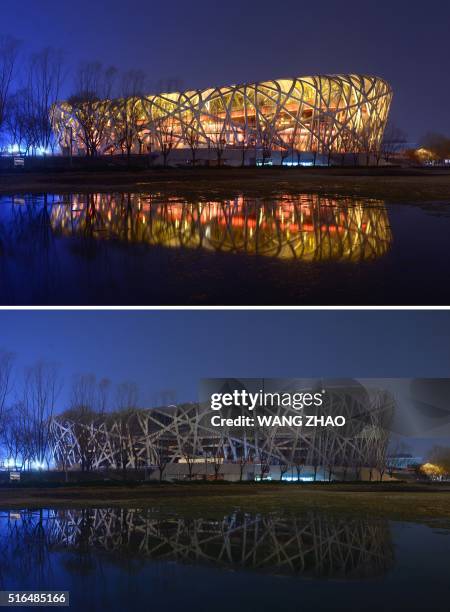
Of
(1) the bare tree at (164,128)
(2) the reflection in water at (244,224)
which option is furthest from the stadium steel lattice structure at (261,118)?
(2) the reflection in water at (244,224)

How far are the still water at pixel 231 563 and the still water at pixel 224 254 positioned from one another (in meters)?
3.75

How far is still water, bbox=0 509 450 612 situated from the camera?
8883 millimetres

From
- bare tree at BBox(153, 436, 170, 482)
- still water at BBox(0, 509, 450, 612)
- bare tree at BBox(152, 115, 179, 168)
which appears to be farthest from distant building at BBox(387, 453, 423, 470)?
bare tree at BBox(152, 115, 179, 168)

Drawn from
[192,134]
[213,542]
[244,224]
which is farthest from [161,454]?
[192,134]

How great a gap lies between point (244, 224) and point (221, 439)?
41.1 feet

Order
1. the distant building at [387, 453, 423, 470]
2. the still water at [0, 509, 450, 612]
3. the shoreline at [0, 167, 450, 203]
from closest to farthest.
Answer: the still water at [0, 509, 450, 612] → the shoreline at [0, 167, 450, 203] → the distant building at [387, 453, 423, 470]

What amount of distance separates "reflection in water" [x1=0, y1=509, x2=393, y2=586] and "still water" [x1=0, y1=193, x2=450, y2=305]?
147 inches

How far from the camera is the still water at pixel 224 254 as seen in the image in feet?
39.8

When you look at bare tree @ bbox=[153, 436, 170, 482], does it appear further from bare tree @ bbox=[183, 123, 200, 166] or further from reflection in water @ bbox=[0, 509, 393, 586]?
bare tree @ bbox=[183, 123, 200, 166]

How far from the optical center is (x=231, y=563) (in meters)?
10.5

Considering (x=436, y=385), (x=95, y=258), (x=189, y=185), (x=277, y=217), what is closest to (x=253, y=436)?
(x=436, y=385)

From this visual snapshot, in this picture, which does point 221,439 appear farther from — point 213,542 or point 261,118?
point 261,118

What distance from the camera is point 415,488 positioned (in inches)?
880

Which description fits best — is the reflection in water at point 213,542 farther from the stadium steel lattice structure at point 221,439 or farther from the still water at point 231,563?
the stadium steel lattice structure at point 221,439
